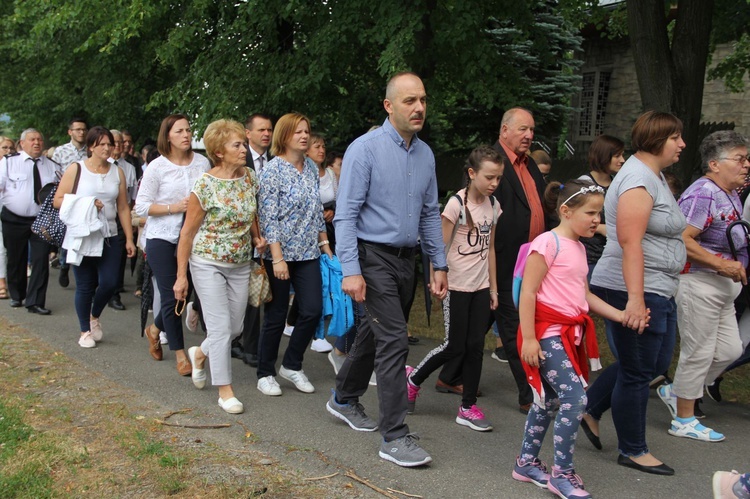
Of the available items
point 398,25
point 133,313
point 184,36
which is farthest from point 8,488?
point 184,36

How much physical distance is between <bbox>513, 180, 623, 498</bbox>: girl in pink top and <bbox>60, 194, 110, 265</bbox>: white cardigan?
15.3 feet

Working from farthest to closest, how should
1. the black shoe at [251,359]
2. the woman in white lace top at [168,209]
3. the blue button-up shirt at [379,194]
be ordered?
the black shoe at [251,359]
the woman in white lace top at [168,209]
the blue button-up shirt at [379,194]

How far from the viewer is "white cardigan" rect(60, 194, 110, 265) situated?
25.0 ft

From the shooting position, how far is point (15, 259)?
9891mm

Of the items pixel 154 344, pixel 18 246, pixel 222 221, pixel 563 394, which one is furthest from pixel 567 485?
pixel 18 246

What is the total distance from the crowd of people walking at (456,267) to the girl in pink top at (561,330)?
0.01 m

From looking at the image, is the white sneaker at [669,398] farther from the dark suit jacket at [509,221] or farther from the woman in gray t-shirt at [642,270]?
the dark suit jacket at [509,221]

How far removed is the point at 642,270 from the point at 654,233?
32 centimetres

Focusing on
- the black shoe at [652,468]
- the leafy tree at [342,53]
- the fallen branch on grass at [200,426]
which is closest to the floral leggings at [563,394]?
the black shoe at [652,468]

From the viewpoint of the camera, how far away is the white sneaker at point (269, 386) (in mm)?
6277

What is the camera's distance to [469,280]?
5.70 meters

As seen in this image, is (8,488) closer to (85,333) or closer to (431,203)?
(431,203)

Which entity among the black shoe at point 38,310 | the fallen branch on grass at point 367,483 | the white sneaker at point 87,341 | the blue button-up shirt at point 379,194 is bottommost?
the black shoe at point 38,310

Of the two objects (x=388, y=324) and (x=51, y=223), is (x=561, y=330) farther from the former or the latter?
(x=51, y=223)
